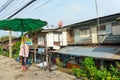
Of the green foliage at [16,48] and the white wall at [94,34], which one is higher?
the white wall at [94,34]

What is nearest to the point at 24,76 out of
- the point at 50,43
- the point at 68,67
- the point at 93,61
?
the point at 93,61

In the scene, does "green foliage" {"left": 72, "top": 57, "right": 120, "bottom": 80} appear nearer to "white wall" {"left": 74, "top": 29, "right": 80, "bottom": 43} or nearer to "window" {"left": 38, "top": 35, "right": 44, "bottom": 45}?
"white wall" {"left": 74, "top": 29, "right": 80, "bottom": 43}

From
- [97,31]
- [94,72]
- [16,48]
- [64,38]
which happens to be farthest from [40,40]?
[94,72]

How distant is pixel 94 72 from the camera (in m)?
15.3

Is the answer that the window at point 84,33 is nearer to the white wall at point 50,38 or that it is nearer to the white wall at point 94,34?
the white wall at point 94,34

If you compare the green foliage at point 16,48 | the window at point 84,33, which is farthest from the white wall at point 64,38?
the green foliage at point 16,48

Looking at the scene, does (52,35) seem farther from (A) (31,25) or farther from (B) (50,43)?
(A) (31,25)

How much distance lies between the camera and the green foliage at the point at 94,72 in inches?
537

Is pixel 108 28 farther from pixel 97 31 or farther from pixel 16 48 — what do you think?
pixel 16 48

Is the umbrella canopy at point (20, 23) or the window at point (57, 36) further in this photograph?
the window at point (57, 36)

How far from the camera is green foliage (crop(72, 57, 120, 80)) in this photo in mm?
13639

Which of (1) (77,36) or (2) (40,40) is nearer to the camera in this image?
(1) (77,36)

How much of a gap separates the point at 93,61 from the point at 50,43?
10627mm

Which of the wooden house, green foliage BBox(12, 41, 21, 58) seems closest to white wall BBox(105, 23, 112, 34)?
the wooden house
